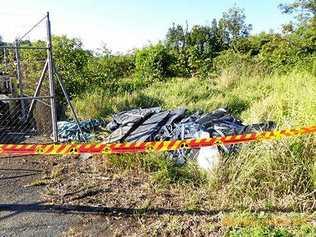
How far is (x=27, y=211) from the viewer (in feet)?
15.9

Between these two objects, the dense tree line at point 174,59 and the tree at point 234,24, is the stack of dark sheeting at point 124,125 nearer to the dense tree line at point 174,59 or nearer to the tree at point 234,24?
the dense tree line at point 174,59

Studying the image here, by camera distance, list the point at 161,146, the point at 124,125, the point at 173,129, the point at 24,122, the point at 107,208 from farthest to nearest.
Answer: the point at 24,122 → the point at 124,125 → the point at 173,129 → the point at 161,146 → the point at 107,208

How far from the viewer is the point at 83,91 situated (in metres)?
12.1

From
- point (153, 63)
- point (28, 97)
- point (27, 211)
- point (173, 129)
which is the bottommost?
point (27, 211)

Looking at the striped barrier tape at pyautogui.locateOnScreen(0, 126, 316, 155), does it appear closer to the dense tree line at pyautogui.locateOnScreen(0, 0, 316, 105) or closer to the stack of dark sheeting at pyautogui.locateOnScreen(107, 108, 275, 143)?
the stack of dark sheeting at pyautogui.locateOnScreen(107, 108, 275, 143)

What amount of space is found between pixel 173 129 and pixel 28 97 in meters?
2.51

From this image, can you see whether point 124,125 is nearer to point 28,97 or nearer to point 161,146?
point 28,97

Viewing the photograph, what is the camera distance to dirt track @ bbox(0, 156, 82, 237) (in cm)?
438

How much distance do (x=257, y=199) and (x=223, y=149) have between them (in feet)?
3.20

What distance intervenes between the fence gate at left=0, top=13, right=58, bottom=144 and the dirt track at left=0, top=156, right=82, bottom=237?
163 centimetres

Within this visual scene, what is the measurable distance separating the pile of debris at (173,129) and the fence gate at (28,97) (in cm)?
60

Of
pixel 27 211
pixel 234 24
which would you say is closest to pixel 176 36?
pixel 234 24

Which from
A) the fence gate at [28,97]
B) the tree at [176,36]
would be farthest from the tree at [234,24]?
the fence gate at [28,97]

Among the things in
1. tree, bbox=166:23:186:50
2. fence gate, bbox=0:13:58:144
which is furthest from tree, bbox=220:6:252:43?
fence gate, bbox=0:13:58:144
